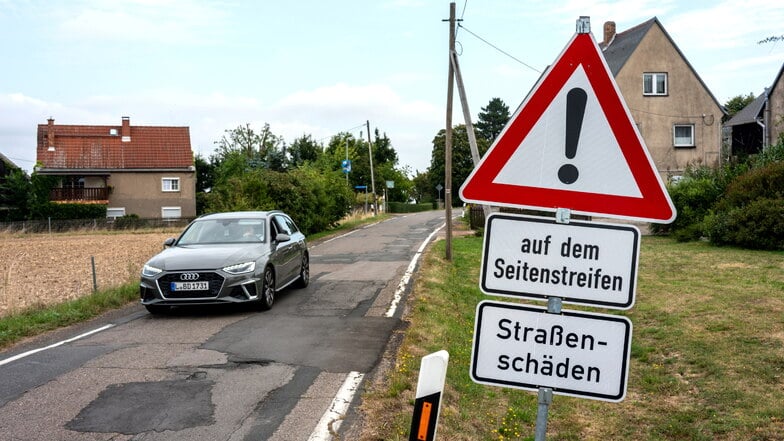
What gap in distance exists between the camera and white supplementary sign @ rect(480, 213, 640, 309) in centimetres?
298

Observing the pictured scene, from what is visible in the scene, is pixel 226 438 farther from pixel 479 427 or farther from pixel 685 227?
pixel 685 227

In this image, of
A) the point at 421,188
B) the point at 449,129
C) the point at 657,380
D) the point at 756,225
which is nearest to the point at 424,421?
the point at 657,380

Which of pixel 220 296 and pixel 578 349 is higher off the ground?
pixel 578 349

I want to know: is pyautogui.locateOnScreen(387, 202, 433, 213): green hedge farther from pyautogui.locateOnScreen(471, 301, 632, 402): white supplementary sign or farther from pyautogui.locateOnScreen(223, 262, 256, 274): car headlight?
pyautogui.locateOnScreen(471, 301, 632, 402): white supplementary sign

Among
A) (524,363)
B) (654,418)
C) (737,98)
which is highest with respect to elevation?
(737,98)

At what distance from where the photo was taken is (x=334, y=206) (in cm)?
3797

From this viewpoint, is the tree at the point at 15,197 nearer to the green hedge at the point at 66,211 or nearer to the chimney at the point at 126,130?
the green hedge at the point at 66,211

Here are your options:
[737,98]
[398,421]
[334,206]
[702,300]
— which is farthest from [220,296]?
[737,98]

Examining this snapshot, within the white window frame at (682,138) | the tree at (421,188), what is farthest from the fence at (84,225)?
the tree at (421,188)

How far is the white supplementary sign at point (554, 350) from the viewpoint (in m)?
2.95

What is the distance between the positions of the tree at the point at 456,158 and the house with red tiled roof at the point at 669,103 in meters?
46.5

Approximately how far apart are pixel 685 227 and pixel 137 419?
77.3 ft

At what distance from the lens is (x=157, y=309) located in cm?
1210

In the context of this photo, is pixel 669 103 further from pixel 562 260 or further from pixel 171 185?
pixel 562 260
